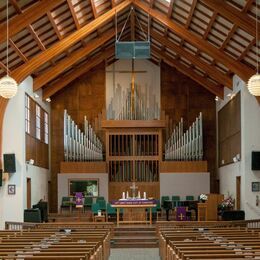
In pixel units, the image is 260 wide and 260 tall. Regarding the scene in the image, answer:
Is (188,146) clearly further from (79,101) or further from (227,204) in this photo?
(79,101)

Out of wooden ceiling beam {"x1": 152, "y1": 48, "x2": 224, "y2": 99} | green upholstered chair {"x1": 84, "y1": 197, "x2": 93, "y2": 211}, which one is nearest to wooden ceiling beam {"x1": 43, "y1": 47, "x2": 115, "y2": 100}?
wooden ceiling beam {"x1": 152, "y1": 48, "x2": 224, "y2": 99}

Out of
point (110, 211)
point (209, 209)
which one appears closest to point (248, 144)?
point (209, 209)

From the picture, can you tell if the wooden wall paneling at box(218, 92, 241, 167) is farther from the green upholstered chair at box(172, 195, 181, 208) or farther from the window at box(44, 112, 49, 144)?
the window at box(44, 112, 49, 144)

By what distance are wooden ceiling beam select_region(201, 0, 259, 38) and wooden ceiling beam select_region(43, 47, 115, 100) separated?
9.38m

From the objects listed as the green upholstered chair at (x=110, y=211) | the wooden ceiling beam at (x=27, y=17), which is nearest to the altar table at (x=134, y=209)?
the green upholstered chair at (x=110, y=211)

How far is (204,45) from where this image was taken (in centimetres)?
1945

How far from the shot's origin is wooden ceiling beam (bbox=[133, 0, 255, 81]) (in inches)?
762

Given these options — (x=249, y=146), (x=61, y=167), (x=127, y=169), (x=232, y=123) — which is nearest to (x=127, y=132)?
(x=127, y=169)

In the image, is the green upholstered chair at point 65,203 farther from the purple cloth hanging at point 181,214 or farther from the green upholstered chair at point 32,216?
the purple cloth hanging at point 181,214

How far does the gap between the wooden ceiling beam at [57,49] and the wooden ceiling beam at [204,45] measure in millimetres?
1076

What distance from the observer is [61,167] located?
986 inches

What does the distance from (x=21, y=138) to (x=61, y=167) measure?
17.2 ft

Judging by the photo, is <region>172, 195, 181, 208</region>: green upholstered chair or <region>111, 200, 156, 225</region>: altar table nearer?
<region>111, 200, 156, 225</region>: altar table

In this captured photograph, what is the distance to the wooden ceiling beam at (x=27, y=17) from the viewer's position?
15805 mm
